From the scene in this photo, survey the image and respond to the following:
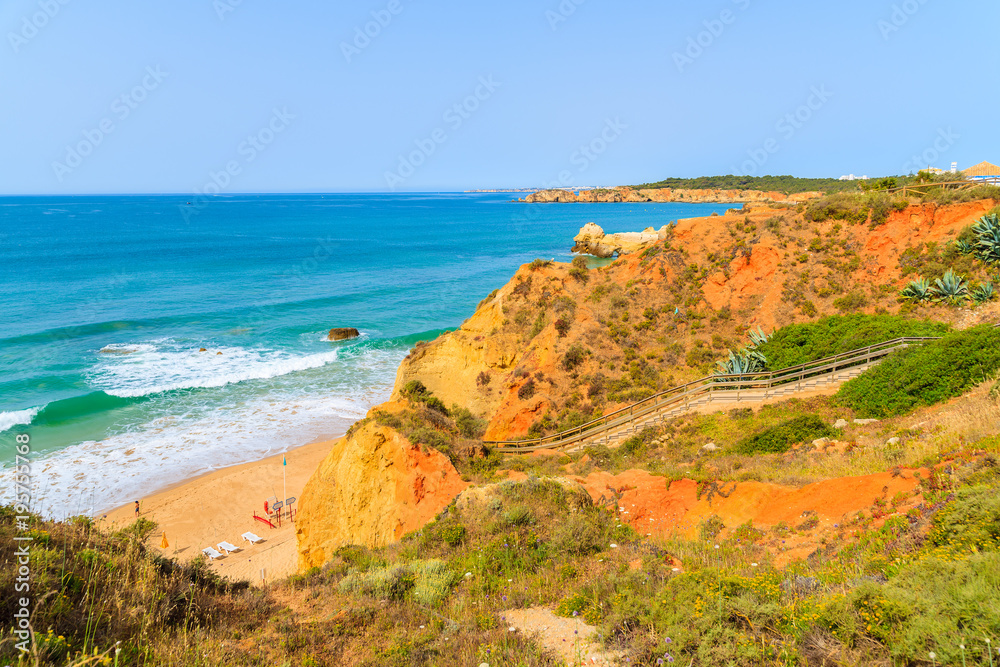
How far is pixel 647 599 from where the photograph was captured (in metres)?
6.03

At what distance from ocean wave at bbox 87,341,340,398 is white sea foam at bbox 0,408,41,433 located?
12.2 ft

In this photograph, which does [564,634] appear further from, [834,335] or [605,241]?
[605,241]

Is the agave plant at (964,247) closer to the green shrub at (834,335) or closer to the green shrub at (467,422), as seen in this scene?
the green shrub at (834,335)

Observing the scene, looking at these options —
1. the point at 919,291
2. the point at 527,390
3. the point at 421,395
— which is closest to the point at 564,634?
the point at 527,390

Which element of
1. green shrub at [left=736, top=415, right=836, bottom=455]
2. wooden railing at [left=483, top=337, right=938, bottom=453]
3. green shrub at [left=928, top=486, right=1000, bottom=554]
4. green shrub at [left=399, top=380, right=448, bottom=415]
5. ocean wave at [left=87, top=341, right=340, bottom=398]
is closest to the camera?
Answer: green shrub at [left=928, top=486, right=1000, bottom=554]

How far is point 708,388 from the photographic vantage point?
17.2 m

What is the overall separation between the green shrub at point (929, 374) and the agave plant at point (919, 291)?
5768mm

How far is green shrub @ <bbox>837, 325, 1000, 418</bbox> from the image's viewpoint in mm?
12773

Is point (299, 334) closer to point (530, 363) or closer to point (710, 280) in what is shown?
point (530, 363)

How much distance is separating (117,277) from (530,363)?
61.3 m

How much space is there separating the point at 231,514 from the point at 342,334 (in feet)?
73.1

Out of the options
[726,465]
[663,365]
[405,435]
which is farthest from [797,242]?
[405,435]

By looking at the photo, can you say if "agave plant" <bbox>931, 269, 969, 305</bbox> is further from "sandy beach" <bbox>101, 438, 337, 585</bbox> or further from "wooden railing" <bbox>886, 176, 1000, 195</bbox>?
"sandy beach" <bbox>101, 438, 337, 585</bbox>

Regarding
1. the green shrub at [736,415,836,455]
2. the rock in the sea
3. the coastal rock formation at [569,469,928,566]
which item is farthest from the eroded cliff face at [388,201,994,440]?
the rock in the sea
